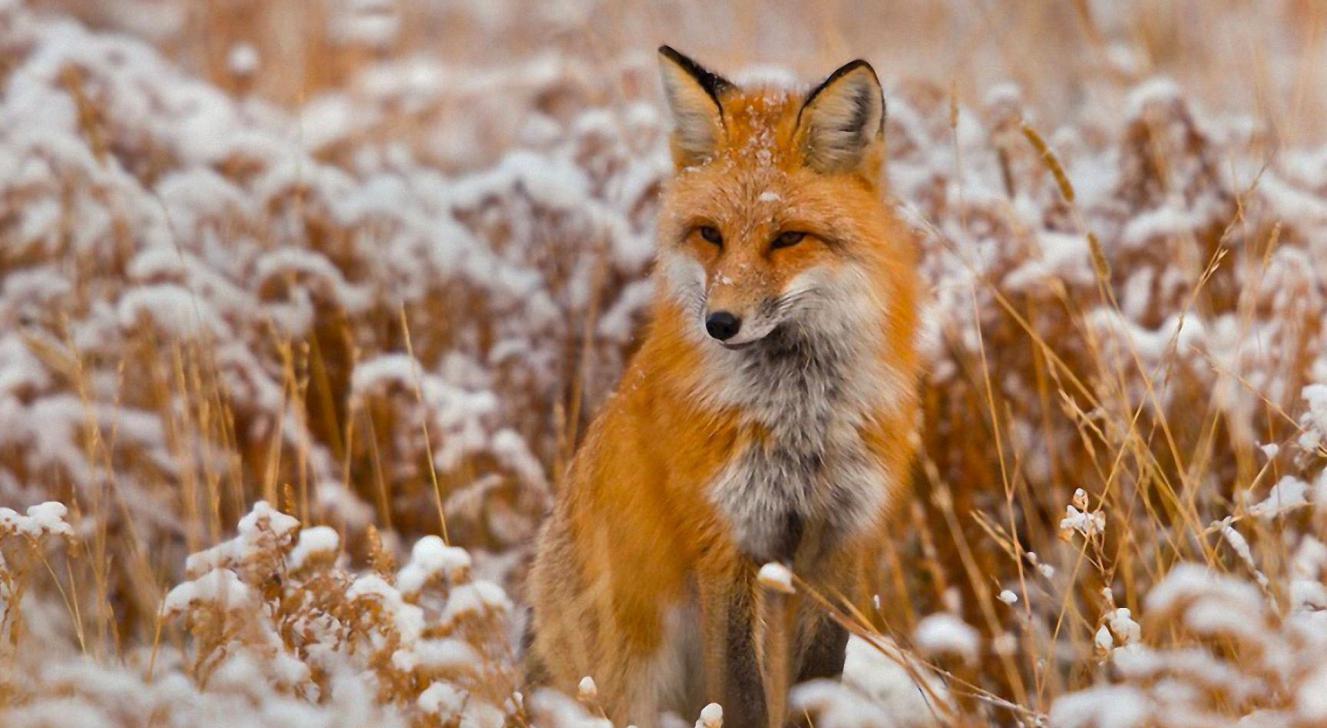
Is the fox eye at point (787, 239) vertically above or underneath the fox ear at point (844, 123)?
underneath

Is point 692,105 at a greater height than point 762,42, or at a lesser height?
lesser

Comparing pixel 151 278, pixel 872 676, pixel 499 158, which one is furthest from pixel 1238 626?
pixel 499 158

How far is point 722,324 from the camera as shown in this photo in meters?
2.95

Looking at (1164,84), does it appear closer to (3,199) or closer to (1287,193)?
(1287,193)

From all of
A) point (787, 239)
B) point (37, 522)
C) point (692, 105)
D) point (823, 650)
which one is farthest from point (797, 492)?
point (37, 522)

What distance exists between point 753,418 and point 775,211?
52cm

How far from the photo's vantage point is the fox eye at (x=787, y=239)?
3125 mm

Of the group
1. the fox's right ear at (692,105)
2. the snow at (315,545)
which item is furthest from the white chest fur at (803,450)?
the snow at (315,545)

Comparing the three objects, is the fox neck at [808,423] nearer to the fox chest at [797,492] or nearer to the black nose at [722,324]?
the fox chest at [797,492]

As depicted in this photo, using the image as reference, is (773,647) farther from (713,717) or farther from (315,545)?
(315,545)

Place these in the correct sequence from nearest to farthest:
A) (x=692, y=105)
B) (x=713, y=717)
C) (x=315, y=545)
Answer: (x=713, y=717) < (x=315, y=545) < (x=692, y=105)

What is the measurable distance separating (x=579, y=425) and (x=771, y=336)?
8.29ft

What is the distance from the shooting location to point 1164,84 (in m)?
5.62

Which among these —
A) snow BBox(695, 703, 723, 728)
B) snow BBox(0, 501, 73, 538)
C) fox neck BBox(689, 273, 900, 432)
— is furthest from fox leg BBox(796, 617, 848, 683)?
snow BBox(0, 501, 73, 538)
